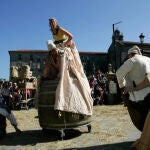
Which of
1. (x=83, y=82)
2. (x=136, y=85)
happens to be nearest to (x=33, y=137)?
(x=83, y=82)

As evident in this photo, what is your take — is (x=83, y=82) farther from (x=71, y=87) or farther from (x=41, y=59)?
(x=41, y=59)

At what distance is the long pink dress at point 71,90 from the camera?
6.40 meters

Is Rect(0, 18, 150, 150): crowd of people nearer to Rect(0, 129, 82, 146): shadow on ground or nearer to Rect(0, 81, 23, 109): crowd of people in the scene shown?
Rect(0, 129, 82, 146): shadow on ground

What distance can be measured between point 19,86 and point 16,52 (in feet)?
265

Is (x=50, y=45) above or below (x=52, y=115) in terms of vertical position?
above

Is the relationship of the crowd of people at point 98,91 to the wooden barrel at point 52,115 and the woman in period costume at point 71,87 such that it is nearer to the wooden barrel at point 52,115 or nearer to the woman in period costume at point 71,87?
the woman in period costume at point 71,87

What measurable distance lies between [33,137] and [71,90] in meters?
1.46

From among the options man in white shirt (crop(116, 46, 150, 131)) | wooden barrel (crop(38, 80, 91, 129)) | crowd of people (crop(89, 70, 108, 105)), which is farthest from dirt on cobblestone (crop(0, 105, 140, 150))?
crowd of people (crop(89, 70, 108, 105))

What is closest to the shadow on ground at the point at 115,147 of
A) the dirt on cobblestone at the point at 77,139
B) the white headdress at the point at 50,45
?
the dirt on cobblestone at the point at 77,139

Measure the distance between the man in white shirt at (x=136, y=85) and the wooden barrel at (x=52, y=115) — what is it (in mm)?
1453

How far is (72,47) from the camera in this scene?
7227 millimetres

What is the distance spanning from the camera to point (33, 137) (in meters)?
7.09

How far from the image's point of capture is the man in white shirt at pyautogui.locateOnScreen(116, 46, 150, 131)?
5203 mm

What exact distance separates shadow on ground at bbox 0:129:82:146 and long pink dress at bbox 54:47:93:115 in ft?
2.22
